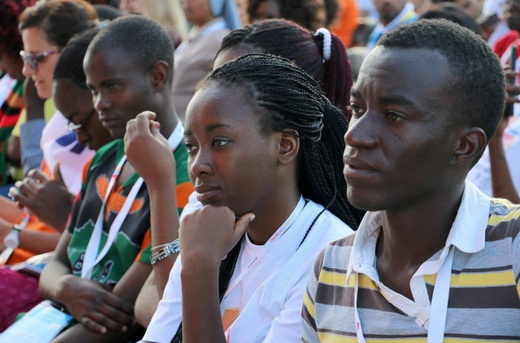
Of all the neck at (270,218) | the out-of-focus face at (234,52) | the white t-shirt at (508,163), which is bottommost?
the white t-shirt at (508,163)

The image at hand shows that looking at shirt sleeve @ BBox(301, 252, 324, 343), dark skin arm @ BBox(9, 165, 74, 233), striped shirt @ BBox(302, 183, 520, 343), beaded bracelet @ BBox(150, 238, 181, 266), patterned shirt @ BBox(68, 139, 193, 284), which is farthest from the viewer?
dark skin arm @ BBox(9, 165, 74, 233)

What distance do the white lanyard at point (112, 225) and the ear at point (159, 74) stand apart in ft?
0.75

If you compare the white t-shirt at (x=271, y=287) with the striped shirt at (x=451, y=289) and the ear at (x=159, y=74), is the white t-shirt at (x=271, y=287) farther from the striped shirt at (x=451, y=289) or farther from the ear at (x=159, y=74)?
the ear at (x=159, y=74)

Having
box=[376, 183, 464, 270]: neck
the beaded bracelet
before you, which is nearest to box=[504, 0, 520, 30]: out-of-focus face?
the beaded bracelet

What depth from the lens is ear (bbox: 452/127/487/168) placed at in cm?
191

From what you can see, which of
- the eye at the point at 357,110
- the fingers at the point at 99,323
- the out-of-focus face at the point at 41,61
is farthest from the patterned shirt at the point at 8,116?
the eye at the point at 357,110

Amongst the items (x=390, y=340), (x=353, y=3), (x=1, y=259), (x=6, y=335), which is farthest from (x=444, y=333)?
(x=353, y=3)

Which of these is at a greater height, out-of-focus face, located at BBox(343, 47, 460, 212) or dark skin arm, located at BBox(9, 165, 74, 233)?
out-of-focus face, located at BBox(343, 47, 460, 212)

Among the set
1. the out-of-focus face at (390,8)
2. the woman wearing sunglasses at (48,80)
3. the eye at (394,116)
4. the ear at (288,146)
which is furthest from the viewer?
the out-of-focus face at (390,8)

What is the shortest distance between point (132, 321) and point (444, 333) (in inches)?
→ 67.4

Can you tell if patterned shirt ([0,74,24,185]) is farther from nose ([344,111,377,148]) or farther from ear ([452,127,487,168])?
ear ([452,127,487,168])

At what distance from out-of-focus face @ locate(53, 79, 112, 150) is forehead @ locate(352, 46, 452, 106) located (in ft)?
7.40

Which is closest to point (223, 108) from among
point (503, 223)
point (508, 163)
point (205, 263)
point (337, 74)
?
point (205, 263)

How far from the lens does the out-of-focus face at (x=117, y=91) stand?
11.7ft
